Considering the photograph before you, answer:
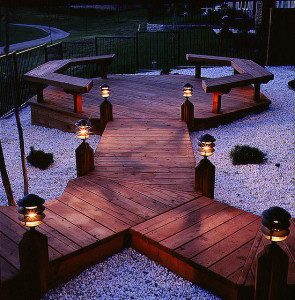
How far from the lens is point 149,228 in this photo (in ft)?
13.0

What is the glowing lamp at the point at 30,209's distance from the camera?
114 inches

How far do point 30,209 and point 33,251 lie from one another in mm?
371

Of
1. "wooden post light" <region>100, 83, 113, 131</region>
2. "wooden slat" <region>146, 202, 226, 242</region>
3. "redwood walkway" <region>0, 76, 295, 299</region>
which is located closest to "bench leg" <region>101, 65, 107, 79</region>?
"wooden post light" <region>100, 83, 113, 131</region>

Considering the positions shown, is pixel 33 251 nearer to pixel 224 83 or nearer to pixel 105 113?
→ pixel 105 113

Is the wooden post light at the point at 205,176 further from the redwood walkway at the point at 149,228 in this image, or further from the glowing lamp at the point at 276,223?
the glowing lamp at the point at 276,223

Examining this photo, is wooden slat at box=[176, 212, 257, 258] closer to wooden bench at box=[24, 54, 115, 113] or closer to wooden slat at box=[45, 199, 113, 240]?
wooden slat at box=[45, 199, 113, 240]

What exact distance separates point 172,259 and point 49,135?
5.04 m

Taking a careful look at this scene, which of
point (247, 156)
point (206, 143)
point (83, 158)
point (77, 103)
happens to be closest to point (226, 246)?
point (206, 143)

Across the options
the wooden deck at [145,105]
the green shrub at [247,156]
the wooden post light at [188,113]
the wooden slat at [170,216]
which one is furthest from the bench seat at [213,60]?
the wooden slat at [170,216]

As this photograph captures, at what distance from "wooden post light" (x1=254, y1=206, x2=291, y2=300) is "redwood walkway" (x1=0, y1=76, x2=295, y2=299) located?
0.21 meters

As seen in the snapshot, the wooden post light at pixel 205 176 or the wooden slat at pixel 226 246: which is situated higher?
the wooden post light at pixel 205 176

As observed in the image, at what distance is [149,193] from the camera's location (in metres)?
4.75

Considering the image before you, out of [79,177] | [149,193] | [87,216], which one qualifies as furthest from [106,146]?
[87,216]

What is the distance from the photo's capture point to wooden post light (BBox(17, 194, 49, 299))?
9.65 feet
